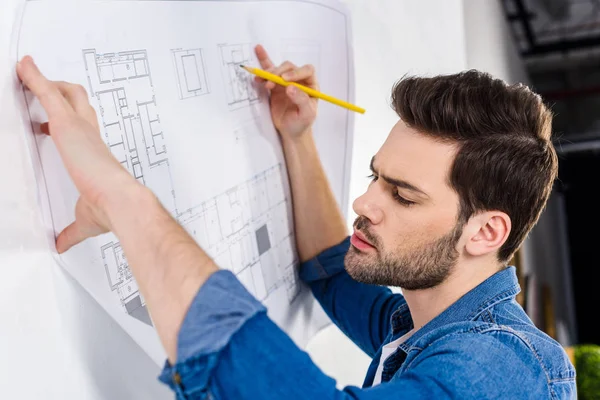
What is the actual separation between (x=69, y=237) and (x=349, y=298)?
2.04ft

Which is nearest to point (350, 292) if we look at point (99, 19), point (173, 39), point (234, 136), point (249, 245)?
point (249, 245)

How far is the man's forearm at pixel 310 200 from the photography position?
3.81 ft

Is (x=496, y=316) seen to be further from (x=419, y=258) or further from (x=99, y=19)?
(x=99, y=19)

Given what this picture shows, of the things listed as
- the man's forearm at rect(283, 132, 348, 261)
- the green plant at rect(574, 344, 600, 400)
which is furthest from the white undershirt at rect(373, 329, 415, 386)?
the green plant at rect(574, 344, 600, 400)

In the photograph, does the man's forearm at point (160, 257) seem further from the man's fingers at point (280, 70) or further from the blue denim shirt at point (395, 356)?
the man's fingers at point (280, 70)

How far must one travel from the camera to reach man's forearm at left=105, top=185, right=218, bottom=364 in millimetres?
608

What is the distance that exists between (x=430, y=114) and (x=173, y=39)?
1.19 feet

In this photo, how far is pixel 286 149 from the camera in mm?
1158

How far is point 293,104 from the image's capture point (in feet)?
3.76

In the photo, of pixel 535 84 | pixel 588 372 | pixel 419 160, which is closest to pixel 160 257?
pixel 419 160

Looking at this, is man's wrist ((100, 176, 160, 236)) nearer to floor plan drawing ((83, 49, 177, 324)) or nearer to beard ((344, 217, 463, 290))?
floor plan drawing ((83, 49, 177, 324))

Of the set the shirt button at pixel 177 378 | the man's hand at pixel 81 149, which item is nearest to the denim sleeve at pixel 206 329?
the shirt button at pixel 177 378

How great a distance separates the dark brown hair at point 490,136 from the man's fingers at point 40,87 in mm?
503

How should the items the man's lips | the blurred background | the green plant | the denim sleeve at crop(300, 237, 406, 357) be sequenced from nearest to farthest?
the man's lips, the denim sleeve at crop(300, 237, 406, 357), the blurred background, the green plant
